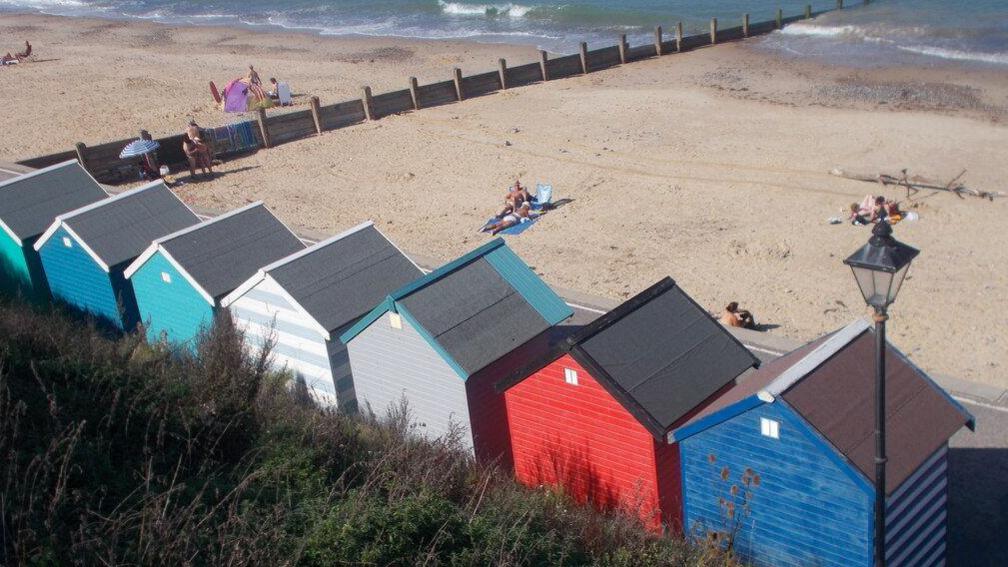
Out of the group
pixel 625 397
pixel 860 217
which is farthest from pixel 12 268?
pixel 860 217

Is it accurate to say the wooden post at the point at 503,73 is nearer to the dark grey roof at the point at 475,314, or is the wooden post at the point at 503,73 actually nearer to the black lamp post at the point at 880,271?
the dark grey roof at the point at 475,314

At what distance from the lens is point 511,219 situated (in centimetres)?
1661

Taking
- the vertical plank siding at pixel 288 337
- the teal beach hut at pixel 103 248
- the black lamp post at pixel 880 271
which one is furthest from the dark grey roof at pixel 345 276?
the black lamp post at pixel 880 271

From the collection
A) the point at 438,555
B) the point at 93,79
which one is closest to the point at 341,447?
the point at 438,555

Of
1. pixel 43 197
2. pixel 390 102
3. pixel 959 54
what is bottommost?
pixel 959 54

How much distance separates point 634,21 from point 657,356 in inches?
1384

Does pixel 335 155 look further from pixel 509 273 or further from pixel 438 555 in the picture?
pixel 438 555

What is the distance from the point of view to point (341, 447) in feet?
21.8

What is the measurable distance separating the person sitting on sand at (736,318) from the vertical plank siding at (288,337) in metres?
4.76

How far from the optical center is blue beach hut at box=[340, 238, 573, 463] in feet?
25.9

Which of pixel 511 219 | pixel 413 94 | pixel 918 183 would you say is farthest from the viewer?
pixel 413 94

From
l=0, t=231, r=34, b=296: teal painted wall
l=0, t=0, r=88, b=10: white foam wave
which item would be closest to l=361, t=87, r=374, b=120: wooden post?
l=0, t=231, r=34, b=296: teal painted wall

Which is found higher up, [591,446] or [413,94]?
[591,446]

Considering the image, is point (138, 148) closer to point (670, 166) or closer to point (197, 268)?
point (670, 166)
